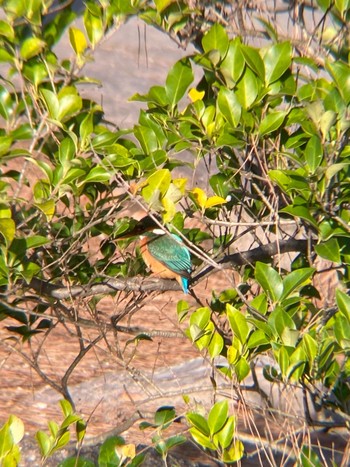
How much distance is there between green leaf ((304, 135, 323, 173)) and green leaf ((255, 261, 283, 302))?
31 centimetres

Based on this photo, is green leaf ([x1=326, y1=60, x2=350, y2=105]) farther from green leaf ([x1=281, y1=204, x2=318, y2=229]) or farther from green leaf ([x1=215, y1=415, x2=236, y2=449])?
green leaf ([x1=215, y1=415, x2=236, y2=449])

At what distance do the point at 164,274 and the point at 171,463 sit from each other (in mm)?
933

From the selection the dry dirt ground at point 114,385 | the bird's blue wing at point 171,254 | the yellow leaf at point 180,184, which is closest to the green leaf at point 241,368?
the yellow leaf at point 180,184

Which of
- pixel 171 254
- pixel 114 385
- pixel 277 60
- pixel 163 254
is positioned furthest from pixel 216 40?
pixel 114 385

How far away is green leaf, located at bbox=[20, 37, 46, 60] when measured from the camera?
259 cm

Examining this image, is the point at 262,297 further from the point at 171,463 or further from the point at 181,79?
the point at 171,463

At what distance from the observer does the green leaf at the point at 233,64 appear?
99.6 inches

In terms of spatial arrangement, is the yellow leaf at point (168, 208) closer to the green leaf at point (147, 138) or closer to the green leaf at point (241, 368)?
the green leaf at point (147, 138)

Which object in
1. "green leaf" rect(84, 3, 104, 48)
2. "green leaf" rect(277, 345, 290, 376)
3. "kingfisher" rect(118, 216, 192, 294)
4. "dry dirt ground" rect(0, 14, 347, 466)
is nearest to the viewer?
"green leaf" rect(277, 345, 290, 376)

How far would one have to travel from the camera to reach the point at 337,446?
494cm

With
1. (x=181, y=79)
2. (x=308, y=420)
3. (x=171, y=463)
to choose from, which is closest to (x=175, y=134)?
(x=181, y=79)

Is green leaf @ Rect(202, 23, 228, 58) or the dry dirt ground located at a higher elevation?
green leaf @ Rect(202, 23, 228, 58)

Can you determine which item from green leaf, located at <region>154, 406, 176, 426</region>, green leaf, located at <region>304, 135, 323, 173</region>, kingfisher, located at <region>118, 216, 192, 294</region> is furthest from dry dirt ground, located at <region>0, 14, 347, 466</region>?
green leaf, located at <region>304, 135, 323, 173</region>

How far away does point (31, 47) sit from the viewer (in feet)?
8.53
